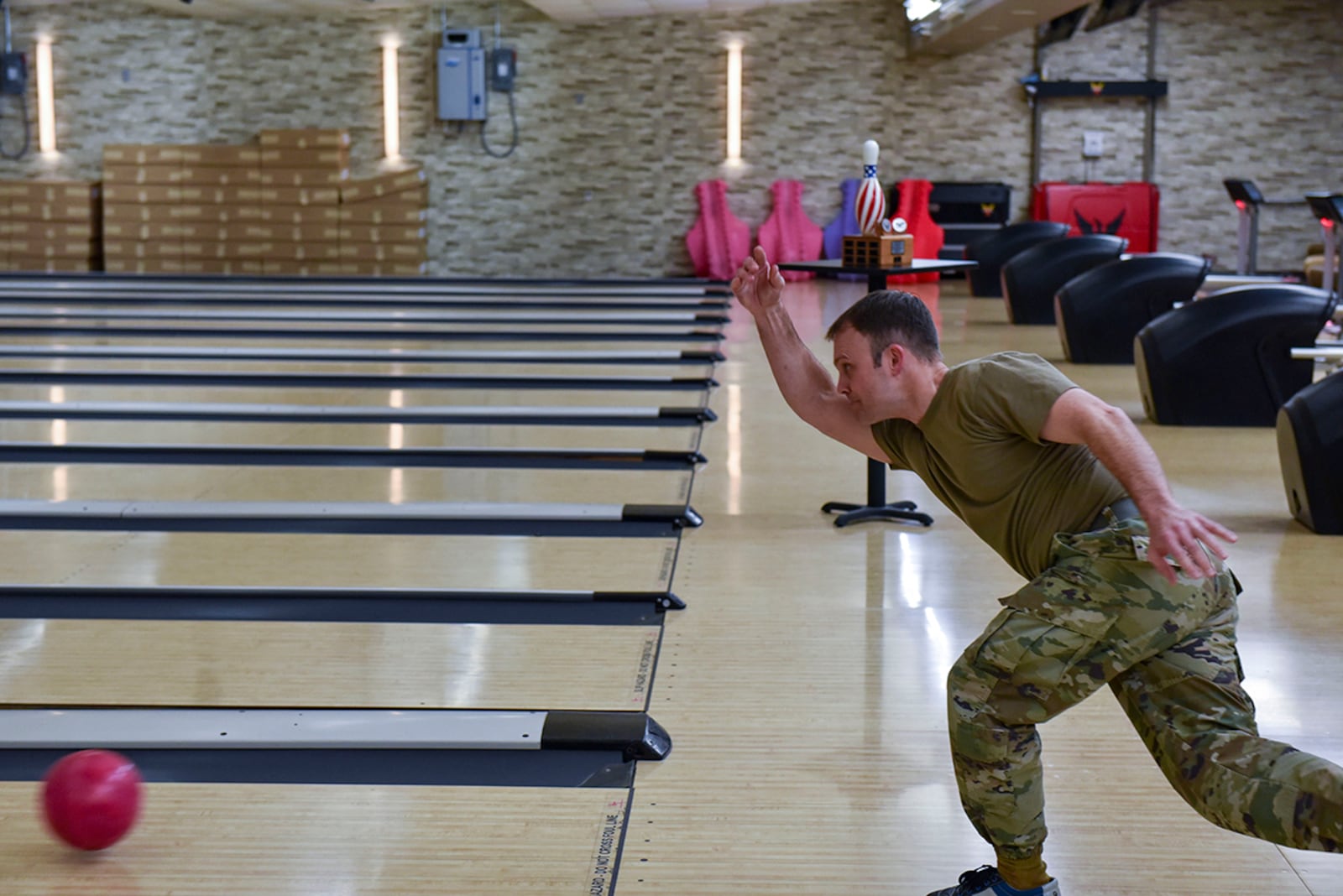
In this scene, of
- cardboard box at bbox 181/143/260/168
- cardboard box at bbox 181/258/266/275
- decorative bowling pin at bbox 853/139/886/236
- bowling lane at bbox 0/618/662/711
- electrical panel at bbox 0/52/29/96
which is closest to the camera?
bowling lane at bbox 0/618/662/711

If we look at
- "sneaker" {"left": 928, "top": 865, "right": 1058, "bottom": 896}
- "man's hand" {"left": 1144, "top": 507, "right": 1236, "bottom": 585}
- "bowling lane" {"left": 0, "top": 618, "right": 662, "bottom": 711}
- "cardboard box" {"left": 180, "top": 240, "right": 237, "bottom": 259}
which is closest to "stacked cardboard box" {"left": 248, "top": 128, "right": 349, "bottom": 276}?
"cardboard box" {"left": 180, "top": 240, "right": 237, "bottom": 259}

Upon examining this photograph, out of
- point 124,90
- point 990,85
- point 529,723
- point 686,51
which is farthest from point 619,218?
point 529,723

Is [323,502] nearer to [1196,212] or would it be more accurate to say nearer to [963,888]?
[963,888]

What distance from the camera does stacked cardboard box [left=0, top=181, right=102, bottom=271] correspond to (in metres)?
14.8

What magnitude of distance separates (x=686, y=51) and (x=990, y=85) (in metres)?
3.18

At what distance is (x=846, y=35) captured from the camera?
14.6m

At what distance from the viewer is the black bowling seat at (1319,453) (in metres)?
4.32

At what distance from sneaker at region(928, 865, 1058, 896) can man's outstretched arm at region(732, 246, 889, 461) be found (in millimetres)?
679

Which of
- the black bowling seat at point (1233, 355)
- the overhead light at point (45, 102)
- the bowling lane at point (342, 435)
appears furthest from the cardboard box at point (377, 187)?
the black bowling seat at point (1233, 355)

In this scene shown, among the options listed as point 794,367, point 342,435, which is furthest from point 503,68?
point 794,367

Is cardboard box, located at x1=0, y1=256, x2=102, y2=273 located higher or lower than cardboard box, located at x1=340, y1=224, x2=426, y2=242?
lower

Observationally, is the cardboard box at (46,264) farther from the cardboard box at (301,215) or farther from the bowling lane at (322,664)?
the bowling lane at (322,664)

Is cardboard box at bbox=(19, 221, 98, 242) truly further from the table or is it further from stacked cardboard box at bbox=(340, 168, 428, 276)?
the table

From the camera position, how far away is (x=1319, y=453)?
4.34 metres
